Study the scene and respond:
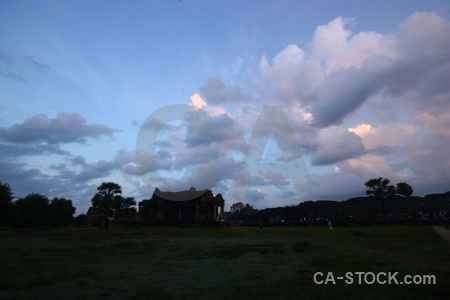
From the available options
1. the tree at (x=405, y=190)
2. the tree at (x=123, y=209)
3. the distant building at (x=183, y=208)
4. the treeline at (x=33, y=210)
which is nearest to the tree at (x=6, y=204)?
the treeline at (x=33, y=210)

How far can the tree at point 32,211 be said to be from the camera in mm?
63562

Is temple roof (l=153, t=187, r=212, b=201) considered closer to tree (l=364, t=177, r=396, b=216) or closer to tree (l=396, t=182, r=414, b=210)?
tree (l=364, t=177, r=396, b=216)

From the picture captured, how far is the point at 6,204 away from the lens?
183 ft

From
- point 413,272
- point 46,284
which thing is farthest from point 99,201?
point 413,272

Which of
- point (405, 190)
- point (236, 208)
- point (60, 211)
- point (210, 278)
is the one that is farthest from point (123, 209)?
point (236, 208)

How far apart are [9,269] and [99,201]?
53.2 m

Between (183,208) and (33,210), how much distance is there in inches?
1373

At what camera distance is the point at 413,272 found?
9445 mm

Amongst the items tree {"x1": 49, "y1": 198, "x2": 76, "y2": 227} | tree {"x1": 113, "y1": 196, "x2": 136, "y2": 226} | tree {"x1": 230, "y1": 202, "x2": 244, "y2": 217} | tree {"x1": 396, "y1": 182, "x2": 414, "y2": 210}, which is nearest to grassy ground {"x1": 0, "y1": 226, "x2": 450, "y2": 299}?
tree {"x1": 113, "y1": 196, "x2": 136, "y2": 226}

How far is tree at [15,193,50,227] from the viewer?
209 feet

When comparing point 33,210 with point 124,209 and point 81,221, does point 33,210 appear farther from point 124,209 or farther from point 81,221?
point 81,221

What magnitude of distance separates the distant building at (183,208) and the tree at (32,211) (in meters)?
23.0

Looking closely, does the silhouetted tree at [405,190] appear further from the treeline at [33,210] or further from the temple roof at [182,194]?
the treeline at [33,210]

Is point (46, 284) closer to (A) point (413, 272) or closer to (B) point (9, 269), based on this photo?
(B) point (9, 269)
